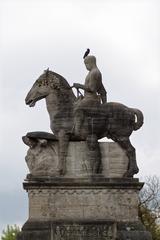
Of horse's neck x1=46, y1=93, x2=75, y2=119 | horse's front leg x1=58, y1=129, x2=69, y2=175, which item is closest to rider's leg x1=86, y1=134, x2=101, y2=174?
horse's front leg x1=58, y1=129, x2=69, y2=175

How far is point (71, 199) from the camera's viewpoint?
68.5 feet

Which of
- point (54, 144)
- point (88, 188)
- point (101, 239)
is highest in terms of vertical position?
point (54, 144)

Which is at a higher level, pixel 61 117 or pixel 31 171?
pixel 61 117

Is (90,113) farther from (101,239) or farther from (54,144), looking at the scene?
(101,239)

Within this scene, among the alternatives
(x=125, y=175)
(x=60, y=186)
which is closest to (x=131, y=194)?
(x=125, y=175)

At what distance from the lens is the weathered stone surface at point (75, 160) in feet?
69.4

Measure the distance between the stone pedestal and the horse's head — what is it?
6.52ft

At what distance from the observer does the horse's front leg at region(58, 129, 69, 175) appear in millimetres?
21109

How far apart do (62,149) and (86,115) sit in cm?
124

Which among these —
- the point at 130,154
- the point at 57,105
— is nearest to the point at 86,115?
the point at 57,105

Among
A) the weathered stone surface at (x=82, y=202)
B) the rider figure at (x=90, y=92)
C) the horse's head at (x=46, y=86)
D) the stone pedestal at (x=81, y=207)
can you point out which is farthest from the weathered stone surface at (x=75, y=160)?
the horse's head at (x=46, y=86)

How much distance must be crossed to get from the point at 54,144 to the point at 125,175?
2.24m

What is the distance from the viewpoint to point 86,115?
2156 centimetres

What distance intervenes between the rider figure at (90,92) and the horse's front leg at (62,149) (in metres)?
0.38
